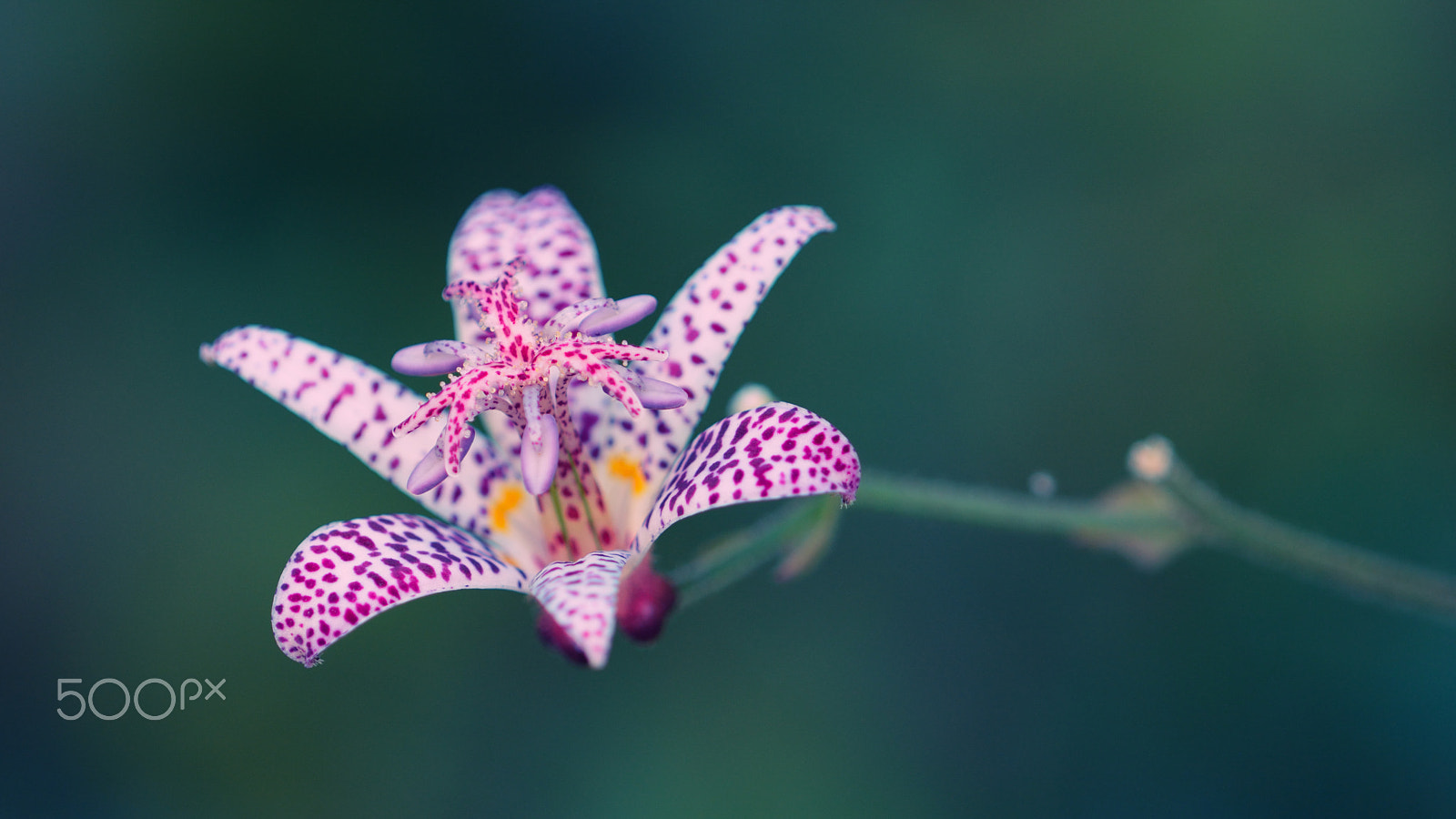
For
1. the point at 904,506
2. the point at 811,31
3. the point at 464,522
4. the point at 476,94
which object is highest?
the point at 811,31

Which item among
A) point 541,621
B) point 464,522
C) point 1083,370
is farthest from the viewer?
point 1083,370

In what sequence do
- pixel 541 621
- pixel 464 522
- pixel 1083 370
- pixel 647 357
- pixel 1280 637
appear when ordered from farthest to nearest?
1. pixel 1083 370
2. pixel 1280 637
3. pixel 464 522
4. pixel 541 621
5. pixel 647 357

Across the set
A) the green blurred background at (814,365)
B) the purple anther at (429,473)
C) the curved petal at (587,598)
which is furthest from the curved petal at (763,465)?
the green blurred background at (814,365)

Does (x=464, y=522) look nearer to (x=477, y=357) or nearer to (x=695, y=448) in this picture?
(x=477, y=357)

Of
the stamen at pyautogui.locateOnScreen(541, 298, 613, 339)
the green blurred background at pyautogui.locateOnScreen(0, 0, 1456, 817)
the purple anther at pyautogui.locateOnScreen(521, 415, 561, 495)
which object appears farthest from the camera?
the green blurred background at pyautogui.locateOnScreen(0, 0, 1456, 817)

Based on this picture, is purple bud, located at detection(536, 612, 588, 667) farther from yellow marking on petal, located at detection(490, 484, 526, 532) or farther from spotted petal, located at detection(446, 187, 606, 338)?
spotted petal, located at detection(446, 187, 606, 338)

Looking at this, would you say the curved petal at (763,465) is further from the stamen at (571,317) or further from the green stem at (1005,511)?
the green stem at (1005,511)

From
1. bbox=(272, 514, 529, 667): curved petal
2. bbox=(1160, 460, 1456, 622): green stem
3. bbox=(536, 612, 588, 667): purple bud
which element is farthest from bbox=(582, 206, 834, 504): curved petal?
bbox=(1160, 460, 1456, 622): green stem

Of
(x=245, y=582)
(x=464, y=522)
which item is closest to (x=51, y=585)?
(x=245, y=582)
